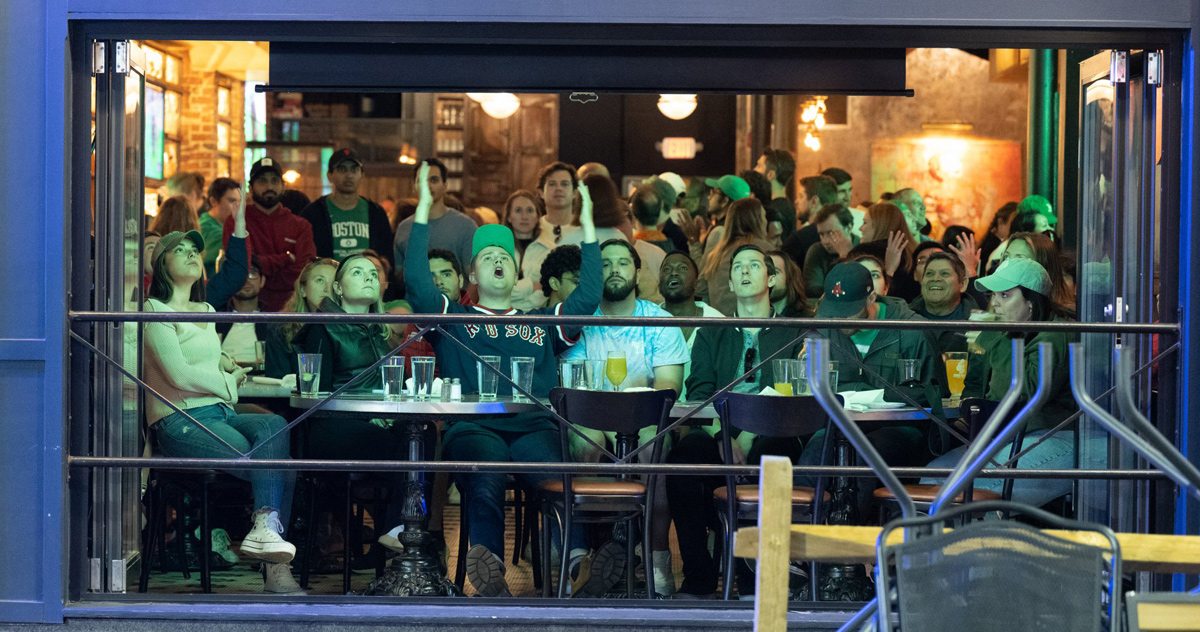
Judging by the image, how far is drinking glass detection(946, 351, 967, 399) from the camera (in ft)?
16.3

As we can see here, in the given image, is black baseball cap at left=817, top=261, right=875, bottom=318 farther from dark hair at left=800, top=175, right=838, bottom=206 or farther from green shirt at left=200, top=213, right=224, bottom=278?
green shirt at left=200, top=213, right=224, bottom=278

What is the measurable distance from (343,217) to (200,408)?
276cm

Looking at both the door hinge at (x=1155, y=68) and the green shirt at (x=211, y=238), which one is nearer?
the door hinge at (x=1155, y=68)

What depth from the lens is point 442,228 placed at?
7129 mm

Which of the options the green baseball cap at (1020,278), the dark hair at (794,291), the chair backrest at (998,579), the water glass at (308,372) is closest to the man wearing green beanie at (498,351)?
the water glass at (308,372)

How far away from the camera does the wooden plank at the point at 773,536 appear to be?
219cm

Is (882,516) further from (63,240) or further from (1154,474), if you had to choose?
(63,240)

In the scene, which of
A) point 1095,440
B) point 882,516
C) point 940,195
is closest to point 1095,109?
point 1095,440

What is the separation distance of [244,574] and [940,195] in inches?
344

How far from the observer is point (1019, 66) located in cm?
1062

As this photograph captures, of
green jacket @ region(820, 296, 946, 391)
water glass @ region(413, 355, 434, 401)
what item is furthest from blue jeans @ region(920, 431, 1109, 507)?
water glass @ region(413, 355, 434, 401)

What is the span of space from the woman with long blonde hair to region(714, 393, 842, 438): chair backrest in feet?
5.43

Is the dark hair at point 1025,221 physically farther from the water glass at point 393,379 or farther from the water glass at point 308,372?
the water glass at point 308,372

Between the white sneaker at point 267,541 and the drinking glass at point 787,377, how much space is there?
1.83 m
